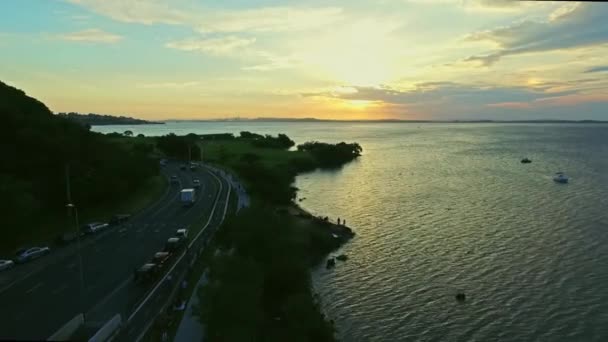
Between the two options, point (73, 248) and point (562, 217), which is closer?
point (73, 248)

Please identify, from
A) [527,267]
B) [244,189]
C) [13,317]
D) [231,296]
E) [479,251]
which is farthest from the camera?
[244,189]

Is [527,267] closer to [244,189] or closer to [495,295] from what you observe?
[495,295]

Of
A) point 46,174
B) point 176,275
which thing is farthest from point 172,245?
point 46,174

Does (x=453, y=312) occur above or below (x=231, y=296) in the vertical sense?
below

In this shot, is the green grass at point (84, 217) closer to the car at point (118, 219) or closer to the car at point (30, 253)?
the car at point (30, 253)

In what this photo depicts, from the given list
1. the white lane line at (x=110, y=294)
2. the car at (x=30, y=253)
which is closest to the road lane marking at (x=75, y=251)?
the car at (x=30, y=253)

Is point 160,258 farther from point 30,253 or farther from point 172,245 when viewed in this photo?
point 30,253

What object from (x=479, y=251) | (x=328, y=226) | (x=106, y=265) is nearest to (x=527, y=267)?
(x=479, y=251)
